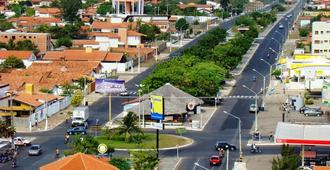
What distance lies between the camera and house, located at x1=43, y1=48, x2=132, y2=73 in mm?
101250

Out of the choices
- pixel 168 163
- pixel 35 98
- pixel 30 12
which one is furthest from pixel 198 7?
pixel 168 163

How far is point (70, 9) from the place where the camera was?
509ft

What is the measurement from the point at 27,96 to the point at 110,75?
28.2 meters

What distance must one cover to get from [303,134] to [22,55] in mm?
55232

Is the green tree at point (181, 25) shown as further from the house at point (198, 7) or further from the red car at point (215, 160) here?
the red car at point (215, 160)

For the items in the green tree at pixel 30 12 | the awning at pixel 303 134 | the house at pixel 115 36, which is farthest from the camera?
the green tree at pixel 30 12

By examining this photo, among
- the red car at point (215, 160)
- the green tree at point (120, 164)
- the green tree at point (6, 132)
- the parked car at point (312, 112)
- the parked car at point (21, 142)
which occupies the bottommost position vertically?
the parked car at point (312, 112)

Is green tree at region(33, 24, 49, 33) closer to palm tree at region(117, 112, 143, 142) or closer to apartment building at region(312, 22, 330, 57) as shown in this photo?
apartment building at region(312, 22, 330, 57)

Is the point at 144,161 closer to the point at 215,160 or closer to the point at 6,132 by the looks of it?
the point at 215,160

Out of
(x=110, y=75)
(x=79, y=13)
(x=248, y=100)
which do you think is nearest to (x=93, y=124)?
(x=248, y=100)

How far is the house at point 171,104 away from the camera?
219 ft

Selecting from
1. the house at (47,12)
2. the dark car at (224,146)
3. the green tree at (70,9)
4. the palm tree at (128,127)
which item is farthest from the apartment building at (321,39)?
the house at (47,12)

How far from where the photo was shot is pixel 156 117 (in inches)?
2355

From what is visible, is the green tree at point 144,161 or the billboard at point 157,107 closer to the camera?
the green tree at point 144,161
